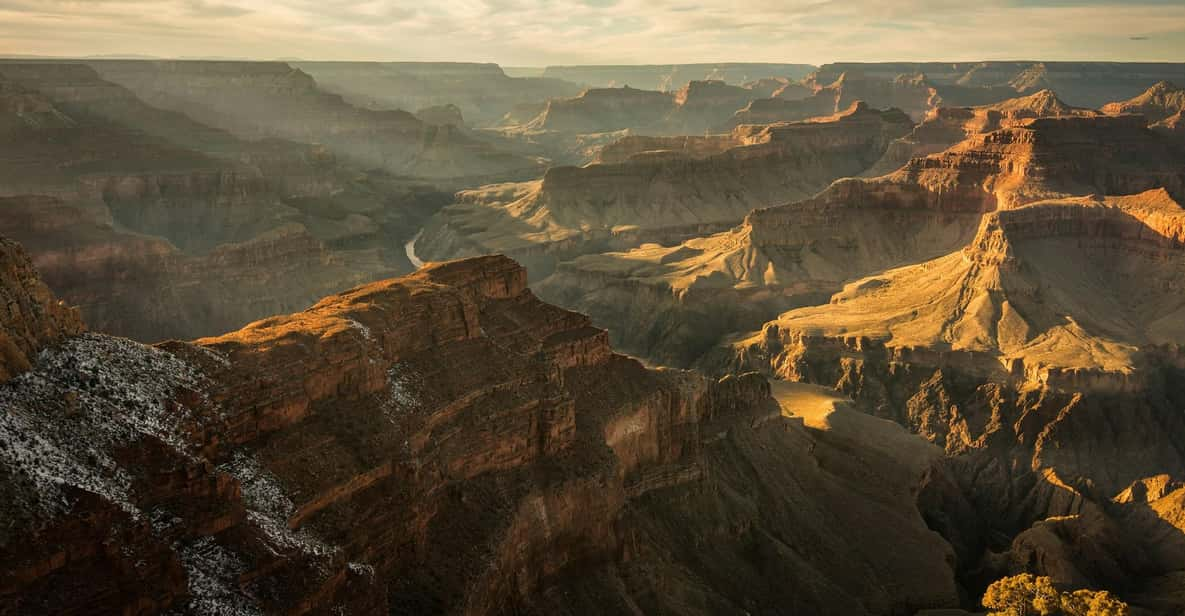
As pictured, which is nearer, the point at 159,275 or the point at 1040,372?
the point at 1040,372

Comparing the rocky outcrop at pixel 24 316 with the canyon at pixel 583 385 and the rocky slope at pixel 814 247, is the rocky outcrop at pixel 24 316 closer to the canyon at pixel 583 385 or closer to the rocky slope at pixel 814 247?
the canyon at pixel 583 385

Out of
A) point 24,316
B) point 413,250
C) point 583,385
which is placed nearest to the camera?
point 24,316

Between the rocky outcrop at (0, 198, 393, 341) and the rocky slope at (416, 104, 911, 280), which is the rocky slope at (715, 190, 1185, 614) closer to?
the rocky outcrop at (0, 198, 393, 341)

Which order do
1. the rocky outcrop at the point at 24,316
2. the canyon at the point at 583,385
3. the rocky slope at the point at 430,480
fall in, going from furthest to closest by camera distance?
the canyon at the point at 583,385, the rocky outcrop at the point at 24,316, the rocky slope at the point at 430,480

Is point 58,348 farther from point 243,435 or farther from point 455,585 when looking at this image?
point 455,585

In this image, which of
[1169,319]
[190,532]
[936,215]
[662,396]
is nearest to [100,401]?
[190,532]

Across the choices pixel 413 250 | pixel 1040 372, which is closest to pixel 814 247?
pixel 1040 372

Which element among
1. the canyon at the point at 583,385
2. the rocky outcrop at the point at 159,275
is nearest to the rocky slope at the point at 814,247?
the canyon at the point at 583,385

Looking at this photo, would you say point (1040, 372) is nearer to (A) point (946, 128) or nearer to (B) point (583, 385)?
(B) point (583, 385)
